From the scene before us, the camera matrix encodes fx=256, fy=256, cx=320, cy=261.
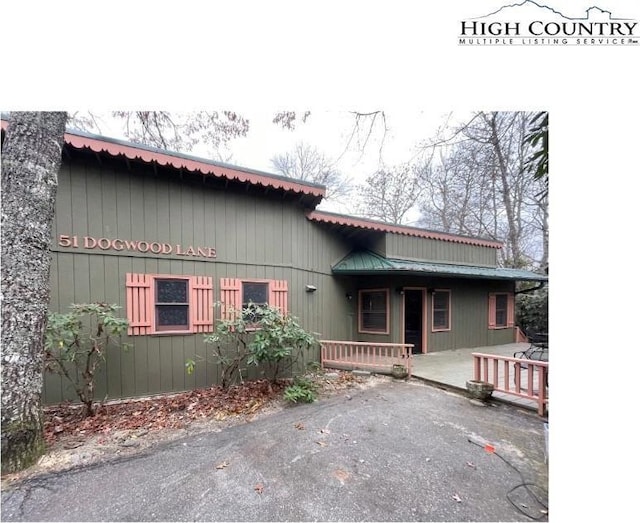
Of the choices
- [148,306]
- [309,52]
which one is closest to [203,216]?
[148,306]

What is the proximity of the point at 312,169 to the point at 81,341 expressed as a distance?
11411 mm

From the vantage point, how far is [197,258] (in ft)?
14.5

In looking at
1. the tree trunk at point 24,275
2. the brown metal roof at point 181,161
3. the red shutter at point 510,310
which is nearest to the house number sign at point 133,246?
the brown metal roof at point 181,161

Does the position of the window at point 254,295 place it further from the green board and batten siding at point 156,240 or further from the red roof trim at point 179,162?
the red roof trim at point 179,162

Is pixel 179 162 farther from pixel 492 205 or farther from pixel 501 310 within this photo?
pixel 492 205

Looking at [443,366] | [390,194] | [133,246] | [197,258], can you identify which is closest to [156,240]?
[133,246]

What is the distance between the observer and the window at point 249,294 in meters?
4.57

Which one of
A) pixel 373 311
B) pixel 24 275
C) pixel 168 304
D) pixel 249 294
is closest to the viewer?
pixel 24 275

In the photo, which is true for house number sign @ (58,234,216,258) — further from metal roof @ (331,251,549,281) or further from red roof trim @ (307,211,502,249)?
metal roof @ (331,251,549,281)

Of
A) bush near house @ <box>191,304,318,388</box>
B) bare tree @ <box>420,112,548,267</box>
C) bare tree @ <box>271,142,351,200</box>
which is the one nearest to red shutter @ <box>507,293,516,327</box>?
bare tree @ <box>420,112,548,267</box>

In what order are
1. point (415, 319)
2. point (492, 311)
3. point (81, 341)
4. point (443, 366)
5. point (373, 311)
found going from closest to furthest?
point (81, 341) → point (443, 366) → point (373, 311) → point (415, 319) → point (492, 311)

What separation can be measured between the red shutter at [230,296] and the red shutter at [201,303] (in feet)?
0.65

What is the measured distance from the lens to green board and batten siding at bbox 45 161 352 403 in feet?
11.9

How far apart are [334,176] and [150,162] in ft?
32.6
